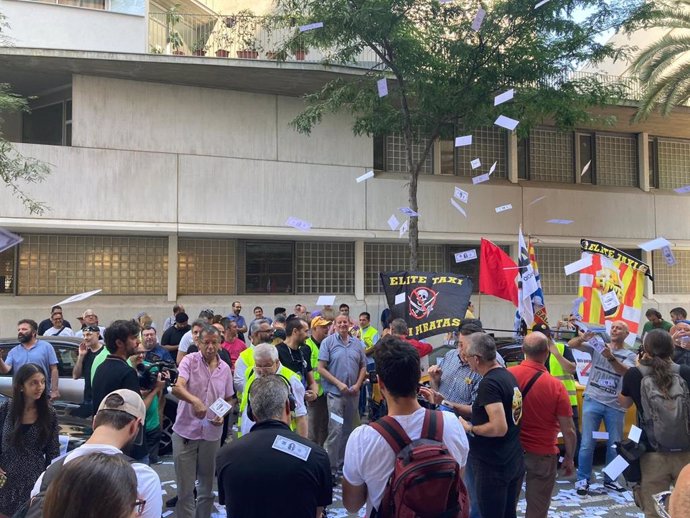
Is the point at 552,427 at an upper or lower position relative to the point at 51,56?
lower

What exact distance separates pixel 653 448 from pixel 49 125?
51.5 feet

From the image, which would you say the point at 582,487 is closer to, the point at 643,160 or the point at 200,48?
the point at 200,48

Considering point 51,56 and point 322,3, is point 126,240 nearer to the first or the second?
point 51,56

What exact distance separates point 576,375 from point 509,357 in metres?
0.87

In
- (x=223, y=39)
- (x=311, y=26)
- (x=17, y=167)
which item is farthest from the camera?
(x=223, y=39)

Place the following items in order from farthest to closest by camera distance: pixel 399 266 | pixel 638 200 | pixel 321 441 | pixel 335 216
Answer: pixel 638 200, pixel 399 266, pixel 335 216, pixel 321 441

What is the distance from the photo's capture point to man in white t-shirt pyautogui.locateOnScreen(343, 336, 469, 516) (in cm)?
307

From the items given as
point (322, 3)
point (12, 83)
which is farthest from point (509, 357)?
point (12, 83)

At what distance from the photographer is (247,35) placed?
15.6 metres

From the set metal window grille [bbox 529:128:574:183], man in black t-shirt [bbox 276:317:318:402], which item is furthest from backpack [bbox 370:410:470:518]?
metal window grille [bbox 529:128:574:183]

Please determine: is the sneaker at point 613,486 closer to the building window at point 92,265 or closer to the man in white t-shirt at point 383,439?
the man in white t-shirt at point 383,439

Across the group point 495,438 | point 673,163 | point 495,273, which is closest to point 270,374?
point 495,438

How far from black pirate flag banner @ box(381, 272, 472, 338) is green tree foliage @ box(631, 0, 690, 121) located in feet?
35.6

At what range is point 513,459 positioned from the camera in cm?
437
